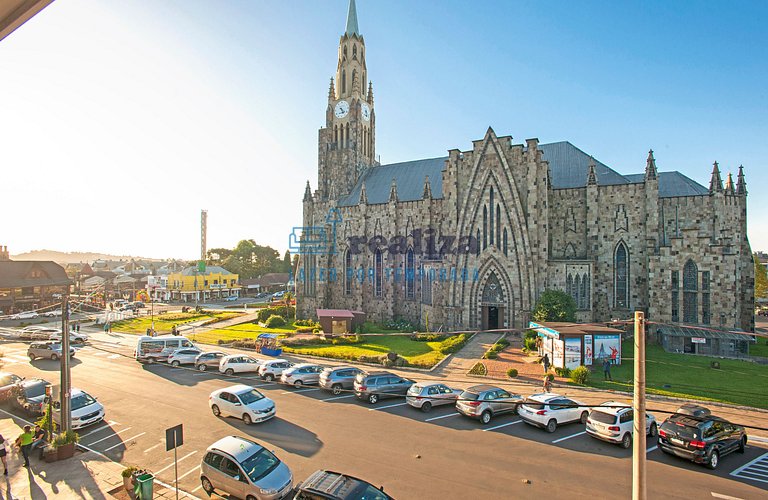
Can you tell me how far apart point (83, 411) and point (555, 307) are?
1310 inches

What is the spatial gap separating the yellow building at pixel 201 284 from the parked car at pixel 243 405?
7004 cm

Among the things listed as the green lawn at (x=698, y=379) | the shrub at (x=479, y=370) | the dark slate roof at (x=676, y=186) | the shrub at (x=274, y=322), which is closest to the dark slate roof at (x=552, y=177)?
the dark slate roof at (x=676, y=186)

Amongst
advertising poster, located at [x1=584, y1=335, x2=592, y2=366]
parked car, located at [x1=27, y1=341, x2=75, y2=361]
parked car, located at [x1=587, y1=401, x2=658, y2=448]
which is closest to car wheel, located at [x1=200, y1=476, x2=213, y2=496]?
parked car, located at [x1=587, y1=401, x2=658, y2=448]

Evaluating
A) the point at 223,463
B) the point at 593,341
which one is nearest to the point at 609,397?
the point at 593,341

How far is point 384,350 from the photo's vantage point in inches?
1407

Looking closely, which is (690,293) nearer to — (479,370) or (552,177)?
(552,177)

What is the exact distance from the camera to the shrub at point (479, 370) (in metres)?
27.3

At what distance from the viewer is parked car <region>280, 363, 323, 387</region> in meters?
24.8

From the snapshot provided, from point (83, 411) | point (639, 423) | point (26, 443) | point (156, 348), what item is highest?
point (639, 423)

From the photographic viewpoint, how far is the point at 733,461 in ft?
50.8

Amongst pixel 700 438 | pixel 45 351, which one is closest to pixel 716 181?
pixel 700 438

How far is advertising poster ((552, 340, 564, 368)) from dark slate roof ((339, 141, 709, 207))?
20532 mm

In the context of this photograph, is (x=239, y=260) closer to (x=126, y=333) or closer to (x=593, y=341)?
(x=126, y=333)

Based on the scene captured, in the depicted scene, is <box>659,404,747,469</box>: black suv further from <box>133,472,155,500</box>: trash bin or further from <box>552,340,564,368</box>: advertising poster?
<box>133,472,155,500</box>: trash bin
